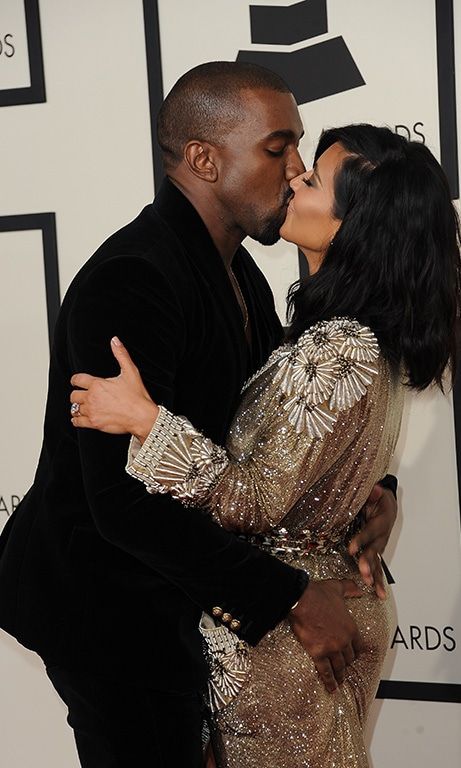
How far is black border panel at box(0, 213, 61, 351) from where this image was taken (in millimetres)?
2436

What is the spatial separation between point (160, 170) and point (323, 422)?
115cm

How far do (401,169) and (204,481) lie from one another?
0.51 meters

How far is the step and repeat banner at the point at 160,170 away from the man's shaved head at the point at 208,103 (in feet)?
2.32

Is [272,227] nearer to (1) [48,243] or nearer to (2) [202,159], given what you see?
(2) [202,159]

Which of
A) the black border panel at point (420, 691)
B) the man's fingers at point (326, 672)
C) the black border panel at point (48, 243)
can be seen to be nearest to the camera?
the man's fingers at point (326, 672)

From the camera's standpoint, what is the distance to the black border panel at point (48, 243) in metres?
2.44

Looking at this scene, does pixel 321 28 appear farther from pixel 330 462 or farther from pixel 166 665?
pixel 166 665

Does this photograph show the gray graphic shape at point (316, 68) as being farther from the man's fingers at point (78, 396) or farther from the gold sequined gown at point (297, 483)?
the man's fingers at point (78, 396)

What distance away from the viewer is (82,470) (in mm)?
1381

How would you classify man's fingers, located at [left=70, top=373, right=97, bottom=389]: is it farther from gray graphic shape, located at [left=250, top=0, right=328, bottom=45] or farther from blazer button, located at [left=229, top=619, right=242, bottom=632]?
gray graphic shape, located at [left=250, top=0, right=328, bottom=45]

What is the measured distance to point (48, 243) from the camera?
2.44 meters

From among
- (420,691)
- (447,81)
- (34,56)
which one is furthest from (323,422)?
(34,56)

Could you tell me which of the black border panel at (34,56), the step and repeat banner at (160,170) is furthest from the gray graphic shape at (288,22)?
the black border panel at (34,56)

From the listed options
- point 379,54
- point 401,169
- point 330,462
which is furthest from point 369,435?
point 379,54
